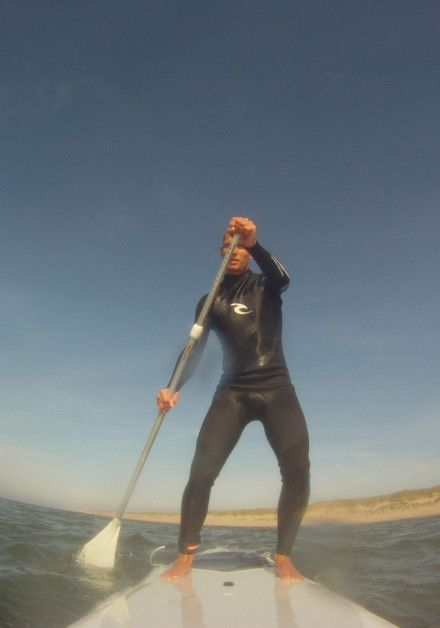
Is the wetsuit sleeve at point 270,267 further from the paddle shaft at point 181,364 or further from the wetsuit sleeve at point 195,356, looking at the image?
the wetsuit sleeve at point 195,356

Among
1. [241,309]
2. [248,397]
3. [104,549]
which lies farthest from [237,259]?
[104,549]

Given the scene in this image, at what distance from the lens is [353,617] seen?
89.5 inches

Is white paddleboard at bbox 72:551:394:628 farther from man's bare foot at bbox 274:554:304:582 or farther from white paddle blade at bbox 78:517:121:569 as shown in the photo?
white paddle blade at bbox 78:517:121:569

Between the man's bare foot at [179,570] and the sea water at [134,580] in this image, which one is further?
the man's bare foot at [179,570]

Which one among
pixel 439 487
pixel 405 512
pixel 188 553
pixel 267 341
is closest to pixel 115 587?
pixel 188 553

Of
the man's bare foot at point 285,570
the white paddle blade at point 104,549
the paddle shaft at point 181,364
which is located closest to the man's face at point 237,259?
the paddle shaft at point 181,364

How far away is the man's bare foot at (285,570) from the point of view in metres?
3.38

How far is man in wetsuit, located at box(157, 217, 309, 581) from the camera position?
365cm

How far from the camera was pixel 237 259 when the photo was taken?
15.0 ft

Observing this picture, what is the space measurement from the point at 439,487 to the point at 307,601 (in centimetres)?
6966

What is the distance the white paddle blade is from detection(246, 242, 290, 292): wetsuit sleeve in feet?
10.6

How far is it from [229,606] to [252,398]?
177 centimetres

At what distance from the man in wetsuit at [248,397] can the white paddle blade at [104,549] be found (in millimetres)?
1455

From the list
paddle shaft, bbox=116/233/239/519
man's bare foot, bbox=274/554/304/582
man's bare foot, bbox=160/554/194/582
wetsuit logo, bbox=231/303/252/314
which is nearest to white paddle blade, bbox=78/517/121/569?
paddle shaft, bbox=116/233/239/519
